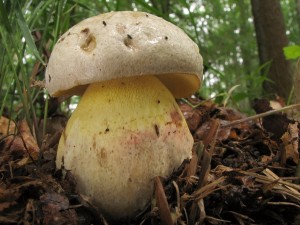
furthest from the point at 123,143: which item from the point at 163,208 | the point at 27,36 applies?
the point at 27,36

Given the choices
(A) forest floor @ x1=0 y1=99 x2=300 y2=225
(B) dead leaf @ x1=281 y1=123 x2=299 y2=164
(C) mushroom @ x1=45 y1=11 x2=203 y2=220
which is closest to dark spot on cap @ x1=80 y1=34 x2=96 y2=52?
(C) mushroom @ x1=45 y1=11 x2=203 y2=220

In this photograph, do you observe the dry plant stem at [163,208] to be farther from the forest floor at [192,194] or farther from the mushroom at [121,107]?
the mushroom at [121,107]

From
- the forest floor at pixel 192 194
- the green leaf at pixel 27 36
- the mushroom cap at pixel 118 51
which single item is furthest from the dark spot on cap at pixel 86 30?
the forest floor at pixel 192 194

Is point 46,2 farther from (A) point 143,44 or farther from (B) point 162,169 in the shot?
(B) point 162,169

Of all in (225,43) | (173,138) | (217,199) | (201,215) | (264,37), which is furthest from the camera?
(225,43)

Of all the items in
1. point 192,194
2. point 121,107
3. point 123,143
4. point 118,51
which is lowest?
point 192,194

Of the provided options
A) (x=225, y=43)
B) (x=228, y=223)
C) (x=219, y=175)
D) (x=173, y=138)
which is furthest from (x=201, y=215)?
(x=225, y=43)

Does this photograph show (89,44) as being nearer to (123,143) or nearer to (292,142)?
(123,143)
